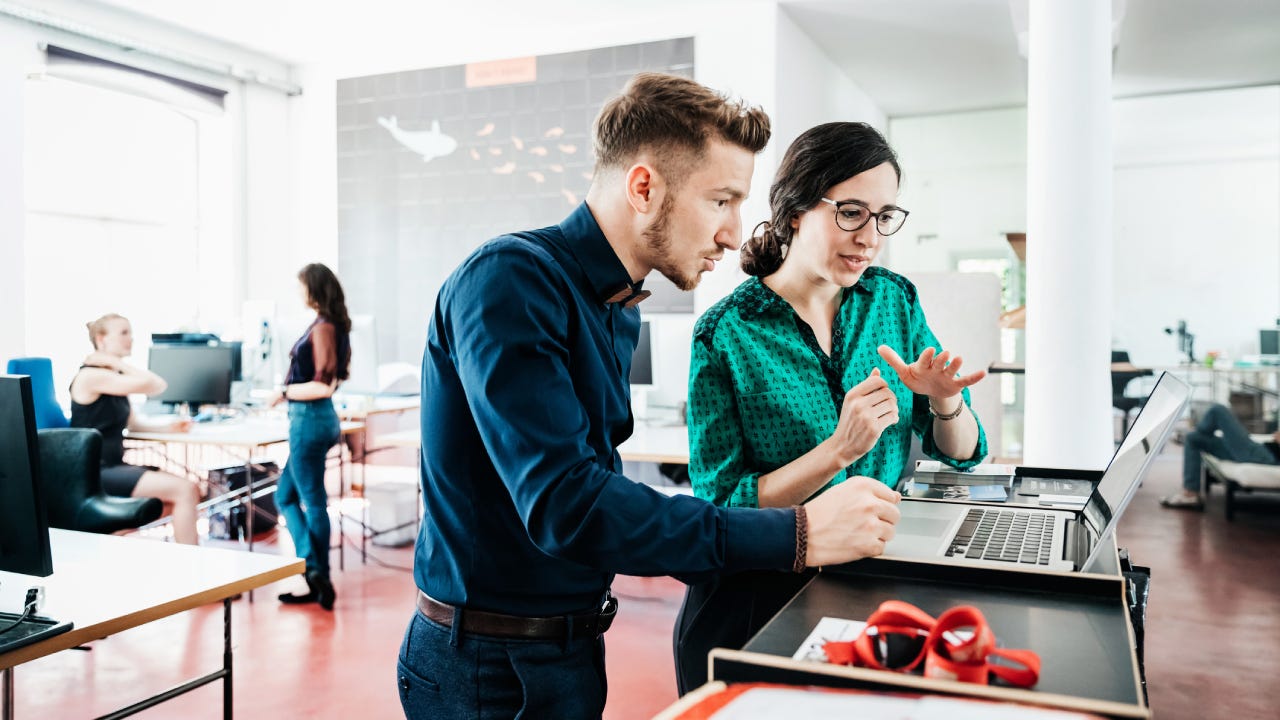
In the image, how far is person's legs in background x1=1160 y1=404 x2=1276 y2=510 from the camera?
6066 mm

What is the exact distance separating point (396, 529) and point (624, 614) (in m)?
1.87

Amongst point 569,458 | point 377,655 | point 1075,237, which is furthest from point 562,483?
point 1075,237

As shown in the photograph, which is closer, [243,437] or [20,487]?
[20,487]

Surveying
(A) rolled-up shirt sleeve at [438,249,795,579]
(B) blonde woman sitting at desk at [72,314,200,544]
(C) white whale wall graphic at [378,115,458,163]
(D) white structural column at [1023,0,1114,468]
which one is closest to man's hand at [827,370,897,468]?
(A) rolled-up shirt sleeve at [438,249,795,579]

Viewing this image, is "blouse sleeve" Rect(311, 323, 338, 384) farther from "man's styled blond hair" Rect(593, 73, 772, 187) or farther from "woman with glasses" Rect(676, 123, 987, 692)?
"man's styled blond hair" Rect(593, 73, 772, 187)

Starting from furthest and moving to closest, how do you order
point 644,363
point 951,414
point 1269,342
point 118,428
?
point 1269,342
point 644,363
point 118,428
point 951,414

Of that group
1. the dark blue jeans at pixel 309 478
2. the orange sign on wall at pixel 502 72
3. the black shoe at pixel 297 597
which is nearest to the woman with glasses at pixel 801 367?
the dark blue jeans at pixel 309 478

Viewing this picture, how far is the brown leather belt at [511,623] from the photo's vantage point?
1.15m

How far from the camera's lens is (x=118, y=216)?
6.64 metres

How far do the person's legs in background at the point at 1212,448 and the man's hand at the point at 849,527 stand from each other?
6224 mm

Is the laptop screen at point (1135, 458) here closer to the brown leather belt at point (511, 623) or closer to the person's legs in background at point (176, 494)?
the brown leather belt at point (511, 623)

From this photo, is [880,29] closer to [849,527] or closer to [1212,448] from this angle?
[1212,448]

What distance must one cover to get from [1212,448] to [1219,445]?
6 centimetres

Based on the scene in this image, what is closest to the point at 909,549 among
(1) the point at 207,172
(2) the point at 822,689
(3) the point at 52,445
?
(2) the point at 822,689
